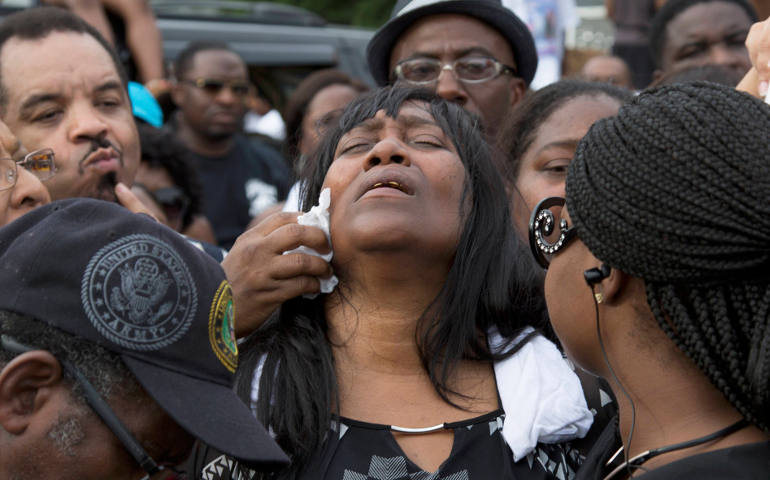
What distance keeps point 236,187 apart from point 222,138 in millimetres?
379

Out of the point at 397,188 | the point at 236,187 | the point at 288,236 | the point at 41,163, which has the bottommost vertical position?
the point at 288,236

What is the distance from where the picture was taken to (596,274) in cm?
187

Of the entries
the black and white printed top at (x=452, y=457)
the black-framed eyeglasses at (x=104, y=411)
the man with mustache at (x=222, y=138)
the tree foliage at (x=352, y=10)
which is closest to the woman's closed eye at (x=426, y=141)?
the black and white printed top at (x=452, y=457)

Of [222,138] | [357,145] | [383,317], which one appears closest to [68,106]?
[357,145]

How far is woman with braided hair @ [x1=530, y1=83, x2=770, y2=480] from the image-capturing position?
1.67 metres

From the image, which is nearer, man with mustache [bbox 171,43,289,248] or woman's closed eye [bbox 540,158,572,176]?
woman's closed eye [bbox 540,158,572,176]

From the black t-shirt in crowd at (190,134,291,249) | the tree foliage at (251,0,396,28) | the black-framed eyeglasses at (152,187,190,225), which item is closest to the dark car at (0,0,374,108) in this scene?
the black t-shirt in crowd at (190,134,291,249)

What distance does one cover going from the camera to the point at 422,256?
2.58m

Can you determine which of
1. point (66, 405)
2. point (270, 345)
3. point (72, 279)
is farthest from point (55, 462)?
point (270, 345)

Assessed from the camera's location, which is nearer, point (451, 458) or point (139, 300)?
point (139, 300)

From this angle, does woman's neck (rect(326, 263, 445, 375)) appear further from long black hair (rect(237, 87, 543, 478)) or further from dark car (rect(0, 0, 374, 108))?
dark car (rect(0, 0, 374, 108))

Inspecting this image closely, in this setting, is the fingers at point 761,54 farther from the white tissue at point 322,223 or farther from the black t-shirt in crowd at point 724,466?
the white tissue at point 322,223

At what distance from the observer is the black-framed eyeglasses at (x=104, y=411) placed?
60.8 inches

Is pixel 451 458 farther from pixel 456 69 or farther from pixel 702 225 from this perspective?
pixel 456 69
